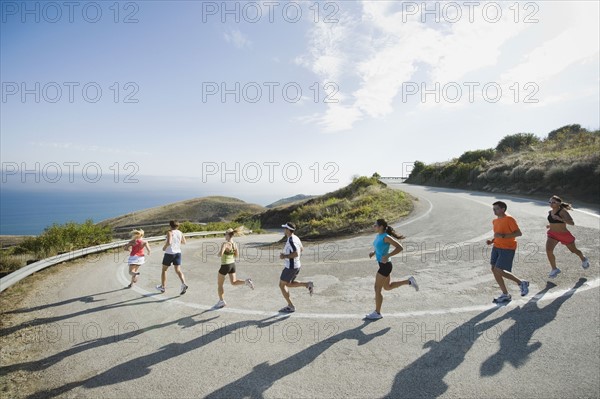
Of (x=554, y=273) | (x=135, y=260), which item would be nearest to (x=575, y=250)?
(x=554, y=273)

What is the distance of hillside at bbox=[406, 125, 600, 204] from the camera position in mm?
18942

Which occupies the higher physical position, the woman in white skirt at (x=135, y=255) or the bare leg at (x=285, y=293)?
the woman in white skirt at (x=135, y=255)

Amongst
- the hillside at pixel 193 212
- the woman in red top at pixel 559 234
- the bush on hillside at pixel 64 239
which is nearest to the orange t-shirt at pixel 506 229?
the woman in red top at pixel 559 234

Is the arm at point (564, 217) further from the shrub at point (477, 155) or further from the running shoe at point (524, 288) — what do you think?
the shrub at point (477, 155)

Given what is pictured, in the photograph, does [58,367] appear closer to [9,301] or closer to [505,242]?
[9,301]

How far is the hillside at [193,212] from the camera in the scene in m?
76.9

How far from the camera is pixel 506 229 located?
644cm

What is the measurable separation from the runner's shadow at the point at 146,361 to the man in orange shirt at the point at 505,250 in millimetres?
4987

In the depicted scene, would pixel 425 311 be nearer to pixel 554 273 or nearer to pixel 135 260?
pixel 554 273

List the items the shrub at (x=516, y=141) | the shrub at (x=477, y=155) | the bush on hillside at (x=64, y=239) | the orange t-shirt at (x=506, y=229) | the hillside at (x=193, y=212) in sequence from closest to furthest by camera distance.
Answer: the orange t-shirt at (x=506, y=229)
the bush on hillside at (x=64, y=239)
the shrub at (x=477, y=155)
the shrub at (x=516, y=141)
the hillside at (x=193, y=212)

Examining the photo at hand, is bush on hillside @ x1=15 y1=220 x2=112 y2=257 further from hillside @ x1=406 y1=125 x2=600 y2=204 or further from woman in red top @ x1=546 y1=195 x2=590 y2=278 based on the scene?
hillside @ x1=406 y1=125 x2=600 y2=204

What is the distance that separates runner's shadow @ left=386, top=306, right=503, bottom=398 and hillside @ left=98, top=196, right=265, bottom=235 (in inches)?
2774

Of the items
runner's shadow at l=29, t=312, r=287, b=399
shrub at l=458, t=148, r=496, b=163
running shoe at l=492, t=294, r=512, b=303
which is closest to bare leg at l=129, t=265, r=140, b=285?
runner's shadow at l=29, t=312, r=287, b=399

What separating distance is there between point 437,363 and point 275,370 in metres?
2.46
